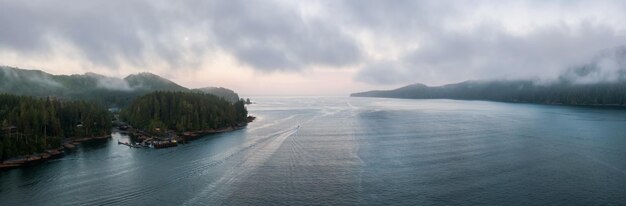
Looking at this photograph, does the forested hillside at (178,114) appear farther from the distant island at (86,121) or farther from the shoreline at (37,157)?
the shoreline at (37,157)

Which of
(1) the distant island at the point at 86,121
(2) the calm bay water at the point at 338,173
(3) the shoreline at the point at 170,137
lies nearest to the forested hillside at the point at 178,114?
(1) the distant island at the point at 86,121

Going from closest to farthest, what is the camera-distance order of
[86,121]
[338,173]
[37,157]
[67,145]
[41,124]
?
[338,173]
[37,157]
[67,145]
[41,124]
[86,121]

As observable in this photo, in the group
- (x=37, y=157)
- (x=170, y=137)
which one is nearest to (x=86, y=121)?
(x=170, y=137)

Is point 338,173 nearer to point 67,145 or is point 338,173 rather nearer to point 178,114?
point 67,145

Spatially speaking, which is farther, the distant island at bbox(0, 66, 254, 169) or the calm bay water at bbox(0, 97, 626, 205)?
the distant island at bbox(0, 66, 254, 169)

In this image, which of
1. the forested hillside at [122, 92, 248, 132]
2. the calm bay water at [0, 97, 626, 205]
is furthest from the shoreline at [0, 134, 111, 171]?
the forested hillside at [122, 92, 248, 132]

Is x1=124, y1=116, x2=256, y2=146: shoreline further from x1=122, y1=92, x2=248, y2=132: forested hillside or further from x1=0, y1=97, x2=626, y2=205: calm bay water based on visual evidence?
x1=0, y1=97, x2=626, y2=205: calm bay water
